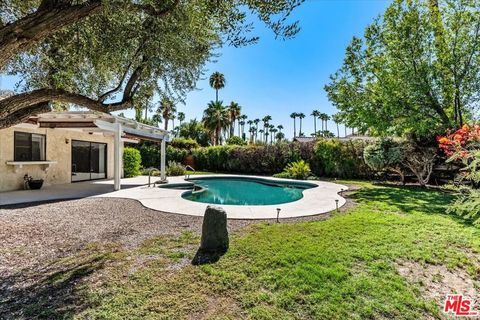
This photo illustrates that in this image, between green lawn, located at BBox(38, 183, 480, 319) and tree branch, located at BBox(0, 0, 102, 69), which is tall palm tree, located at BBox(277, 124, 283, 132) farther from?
tree branch, located at BBox(0, 0, 102, 69)

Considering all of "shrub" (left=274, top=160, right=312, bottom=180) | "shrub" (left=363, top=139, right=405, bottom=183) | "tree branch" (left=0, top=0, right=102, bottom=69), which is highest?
"tree branch" (left=0, top=0, right=102, bottom=69)

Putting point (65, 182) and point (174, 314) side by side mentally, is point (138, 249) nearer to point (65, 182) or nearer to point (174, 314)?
point (174, 314)

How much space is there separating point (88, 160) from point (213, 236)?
51.9ft

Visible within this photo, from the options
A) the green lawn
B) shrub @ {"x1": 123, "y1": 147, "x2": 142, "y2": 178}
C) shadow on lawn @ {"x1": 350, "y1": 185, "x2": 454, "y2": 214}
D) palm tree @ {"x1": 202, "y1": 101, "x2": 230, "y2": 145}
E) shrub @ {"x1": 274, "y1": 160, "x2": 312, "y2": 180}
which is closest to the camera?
the green lawn

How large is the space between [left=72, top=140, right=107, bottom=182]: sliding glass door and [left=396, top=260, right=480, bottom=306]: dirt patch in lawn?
1802 cm

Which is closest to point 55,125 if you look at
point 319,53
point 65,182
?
point 65,182

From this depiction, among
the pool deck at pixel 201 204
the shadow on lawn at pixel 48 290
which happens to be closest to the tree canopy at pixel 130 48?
the shadow on lawn at pixel 48 290

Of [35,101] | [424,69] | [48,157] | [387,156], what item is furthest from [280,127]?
[35,101]

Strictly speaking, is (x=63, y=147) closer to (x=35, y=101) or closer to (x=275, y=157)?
(x=35, y=101)

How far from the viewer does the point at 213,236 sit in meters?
5.11

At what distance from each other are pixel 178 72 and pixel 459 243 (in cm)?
706

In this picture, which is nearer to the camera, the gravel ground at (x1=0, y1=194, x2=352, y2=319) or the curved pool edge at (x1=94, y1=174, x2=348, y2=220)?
the gravel ground at (x1=0, y1=194, x2=352, y2=319)

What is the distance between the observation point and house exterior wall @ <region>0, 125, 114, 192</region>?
39.0ft

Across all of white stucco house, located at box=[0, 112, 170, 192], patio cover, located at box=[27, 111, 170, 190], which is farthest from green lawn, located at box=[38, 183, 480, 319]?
patio cover, located at box=[27, 111, 170, 190]
